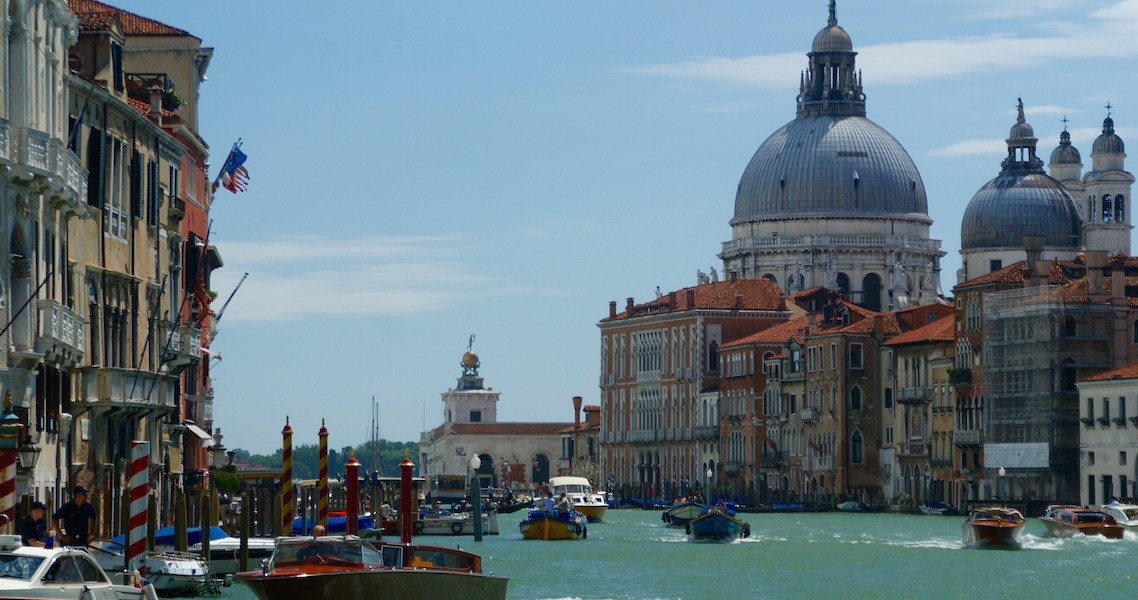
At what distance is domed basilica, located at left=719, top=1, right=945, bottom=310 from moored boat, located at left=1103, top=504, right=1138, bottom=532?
231ft

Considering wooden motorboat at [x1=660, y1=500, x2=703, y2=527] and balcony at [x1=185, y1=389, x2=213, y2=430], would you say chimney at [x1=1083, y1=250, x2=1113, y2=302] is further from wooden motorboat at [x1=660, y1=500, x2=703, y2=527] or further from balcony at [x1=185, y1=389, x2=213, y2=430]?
balcony at [x1=185, y1=389, x2=213, y2=430]

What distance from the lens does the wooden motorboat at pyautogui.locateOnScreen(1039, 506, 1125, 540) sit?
202ft

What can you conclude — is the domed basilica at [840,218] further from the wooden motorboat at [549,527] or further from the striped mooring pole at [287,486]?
the striped mooring pole at [287,486]

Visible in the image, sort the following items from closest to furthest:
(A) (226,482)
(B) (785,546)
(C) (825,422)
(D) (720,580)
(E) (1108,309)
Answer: (D) (720,580) → (A) (226,482) → (B) (785,546) → (E) (1108,309) → (C) (825,422)

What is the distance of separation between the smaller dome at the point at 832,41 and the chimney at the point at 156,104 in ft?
345

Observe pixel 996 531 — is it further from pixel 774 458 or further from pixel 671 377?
pixel 671 377

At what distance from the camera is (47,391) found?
3116 cm

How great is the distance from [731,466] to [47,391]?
291ft

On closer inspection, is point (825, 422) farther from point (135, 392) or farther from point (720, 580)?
point (135, 392)

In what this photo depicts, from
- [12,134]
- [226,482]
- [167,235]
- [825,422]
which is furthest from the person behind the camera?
[825,422]

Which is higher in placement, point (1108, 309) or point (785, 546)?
point (1108, 309)

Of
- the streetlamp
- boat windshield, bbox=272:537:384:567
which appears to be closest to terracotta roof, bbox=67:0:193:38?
boat windshield, bbox=272:537:384:567

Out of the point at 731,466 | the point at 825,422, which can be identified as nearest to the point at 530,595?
the point at 825,422

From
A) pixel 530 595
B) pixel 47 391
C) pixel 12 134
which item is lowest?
pixel 530 595
